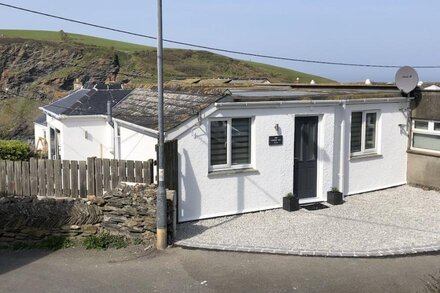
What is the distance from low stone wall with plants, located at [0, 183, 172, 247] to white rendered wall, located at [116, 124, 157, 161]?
2.17 m

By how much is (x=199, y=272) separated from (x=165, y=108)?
210 inches

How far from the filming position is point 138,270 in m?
8.76

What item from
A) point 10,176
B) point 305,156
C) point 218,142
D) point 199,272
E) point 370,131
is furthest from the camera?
point 370,131

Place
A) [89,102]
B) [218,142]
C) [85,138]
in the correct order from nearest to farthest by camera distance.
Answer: [218,142], [85,138], [89,102]

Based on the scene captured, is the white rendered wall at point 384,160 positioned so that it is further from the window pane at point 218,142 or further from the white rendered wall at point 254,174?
the window pane at point 218,142

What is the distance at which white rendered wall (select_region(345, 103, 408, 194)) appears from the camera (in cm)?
1429

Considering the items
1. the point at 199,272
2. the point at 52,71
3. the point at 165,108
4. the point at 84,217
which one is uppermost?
the point at 52,71

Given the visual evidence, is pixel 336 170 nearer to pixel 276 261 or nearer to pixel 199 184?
pixel 199 184

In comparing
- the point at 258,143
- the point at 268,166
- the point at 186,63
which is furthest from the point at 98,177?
the point at 186,63

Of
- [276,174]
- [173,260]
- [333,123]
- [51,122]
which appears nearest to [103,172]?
[173,260]

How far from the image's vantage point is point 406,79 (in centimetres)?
1499

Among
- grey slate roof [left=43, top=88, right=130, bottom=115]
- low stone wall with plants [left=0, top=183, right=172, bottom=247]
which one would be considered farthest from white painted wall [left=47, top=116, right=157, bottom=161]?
low stone wall with plants [left=0, top=183, right=172, bottom=247]

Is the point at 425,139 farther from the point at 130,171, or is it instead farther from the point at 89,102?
the point at 89,102

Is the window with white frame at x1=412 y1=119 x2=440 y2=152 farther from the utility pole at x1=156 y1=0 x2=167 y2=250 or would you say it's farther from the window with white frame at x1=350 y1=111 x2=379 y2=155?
the utility pole at x1=156 y1=0 x2=167 y2=250
